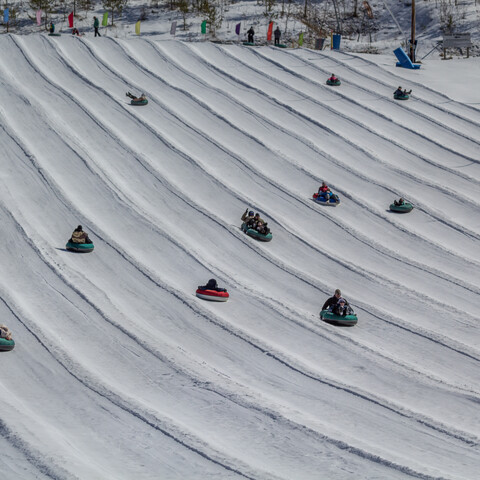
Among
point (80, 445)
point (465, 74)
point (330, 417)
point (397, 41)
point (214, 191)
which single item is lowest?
point (80, 445)

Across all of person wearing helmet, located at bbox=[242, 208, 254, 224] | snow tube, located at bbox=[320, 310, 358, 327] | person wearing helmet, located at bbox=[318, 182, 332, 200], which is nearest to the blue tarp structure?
person wearing helmet, located at bbox=[318, 182, 332, 200]

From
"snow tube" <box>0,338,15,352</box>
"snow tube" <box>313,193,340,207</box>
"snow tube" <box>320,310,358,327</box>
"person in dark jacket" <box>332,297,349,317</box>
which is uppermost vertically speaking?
"snow tube" <box>313,193,340,207</box>

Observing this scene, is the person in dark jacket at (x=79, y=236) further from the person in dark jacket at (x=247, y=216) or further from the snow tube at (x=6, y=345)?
the snow tube at (x=6, y=345)

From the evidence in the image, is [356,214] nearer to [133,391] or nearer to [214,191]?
[214,191]

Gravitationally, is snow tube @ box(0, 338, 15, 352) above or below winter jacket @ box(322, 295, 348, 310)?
below

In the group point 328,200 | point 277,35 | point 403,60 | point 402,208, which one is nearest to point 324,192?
point 328,200

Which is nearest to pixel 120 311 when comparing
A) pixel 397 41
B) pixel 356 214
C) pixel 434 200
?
pixel 356 214

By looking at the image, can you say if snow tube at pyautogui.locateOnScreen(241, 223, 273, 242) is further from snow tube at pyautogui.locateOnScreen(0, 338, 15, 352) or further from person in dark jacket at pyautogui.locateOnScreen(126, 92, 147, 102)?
person in dark jacket at pyautogui.locateOnScreen(126, 92, 147, 102)
